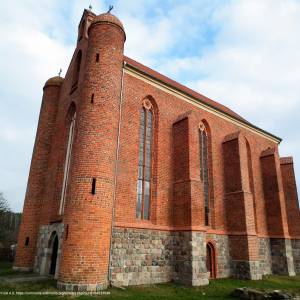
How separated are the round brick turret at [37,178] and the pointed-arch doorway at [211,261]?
9003 mm

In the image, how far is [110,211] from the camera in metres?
10.7

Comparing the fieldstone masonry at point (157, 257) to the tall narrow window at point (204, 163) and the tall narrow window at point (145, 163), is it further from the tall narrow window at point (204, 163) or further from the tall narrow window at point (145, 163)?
the tall narrow window at point (204, 163)

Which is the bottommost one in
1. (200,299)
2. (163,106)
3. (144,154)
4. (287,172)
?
(200,299)

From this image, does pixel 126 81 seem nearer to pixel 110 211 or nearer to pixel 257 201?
pixel 110 211

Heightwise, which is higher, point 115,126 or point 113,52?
point 113,52

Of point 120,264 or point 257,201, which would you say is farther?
point 257,201

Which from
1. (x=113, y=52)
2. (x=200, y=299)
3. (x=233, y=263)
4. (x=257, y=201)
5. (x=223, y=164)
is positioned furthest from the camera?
(x=257, y=201)

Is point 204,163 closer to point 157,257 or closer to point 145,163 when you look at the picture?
point 145,163

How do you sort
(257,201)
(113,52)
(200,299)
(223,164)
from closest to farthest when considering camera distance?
1. (200,299)
2. (113,52)
3. (223,164)
4. (257,201)

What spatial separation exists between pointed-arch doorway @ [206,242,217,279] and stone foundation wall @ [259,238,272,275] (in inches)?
164

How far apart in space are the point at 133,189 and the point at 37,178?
21.6 feet

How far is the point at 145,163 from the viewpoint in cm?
1320

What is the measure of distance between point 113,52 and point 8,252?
55.7 ft

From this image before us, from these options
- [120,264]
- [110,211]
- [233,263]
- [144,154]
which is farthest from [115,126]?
[233,263]
